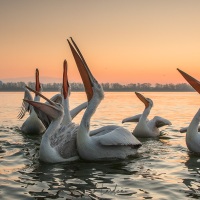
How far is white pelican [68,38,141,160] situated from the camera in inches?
258

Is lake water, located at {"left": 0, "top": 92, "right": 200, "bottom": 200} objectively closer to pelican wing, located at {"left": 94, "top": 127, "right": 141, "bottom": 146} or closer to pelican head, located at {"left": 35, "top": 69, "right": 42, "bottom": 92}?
pelican wing, located at {"left": 94, "top": 127, "right": 141, "bottom": 146}

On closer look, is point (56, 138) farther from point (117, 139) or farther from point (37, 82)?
point (37, 82)

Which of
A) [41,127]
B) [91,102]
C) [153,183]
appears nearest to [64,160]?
[91,102]

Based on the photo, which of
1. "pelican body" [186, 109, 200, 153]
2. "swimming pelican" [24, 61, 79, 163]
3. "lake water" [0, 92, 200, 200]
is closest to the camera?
"lake water" [0, 92, 200, 200]

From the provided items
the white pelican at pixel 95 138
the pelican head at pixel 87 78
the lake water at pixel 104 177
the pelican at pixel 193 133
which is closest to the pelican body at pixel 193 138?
the pelican at pixel 193 133

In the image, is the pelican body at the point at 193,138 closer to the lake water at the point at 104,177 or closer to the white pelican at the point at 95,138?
the lake water at the point at 104,177

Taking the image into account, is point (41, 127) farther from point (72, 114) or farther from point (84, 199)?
point (84, 199)

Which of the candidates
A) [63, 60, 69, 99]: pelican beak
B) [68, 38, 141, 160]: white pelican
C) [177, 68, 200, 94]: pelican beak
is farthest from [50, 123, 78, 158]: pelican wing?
[177, 68, 200, 94]: pelican beak

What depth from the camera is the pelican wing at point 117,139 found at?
650 centimetres

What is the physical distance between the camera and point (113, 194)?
4.86 meters

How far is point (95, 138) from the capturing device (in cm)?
666

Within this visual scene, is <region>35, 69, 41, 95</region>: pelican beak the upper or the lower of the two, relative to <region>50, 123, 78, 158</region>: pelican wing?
upper

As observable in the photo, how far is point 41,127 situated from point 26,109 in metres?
1.04

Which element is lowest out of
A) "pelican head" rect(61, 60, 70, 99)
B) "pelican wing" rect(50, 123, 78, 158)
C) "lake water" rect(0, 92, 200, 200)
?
"lake water" rect(0, 92, 200, 200)
